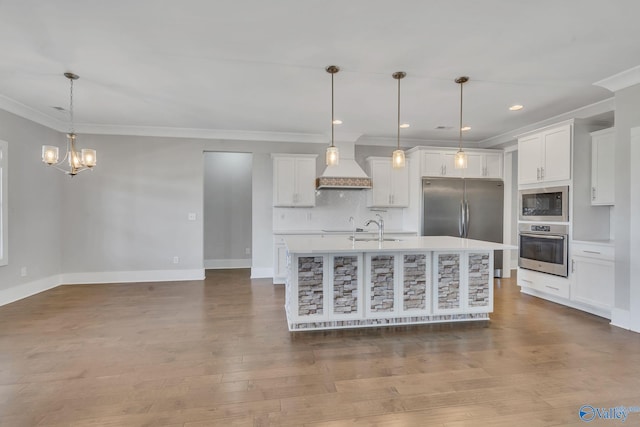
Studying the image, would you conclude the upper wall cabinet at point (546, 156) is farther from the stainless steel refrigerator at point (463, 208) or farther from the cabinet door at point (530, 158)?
the stainless steel refrigerator at point (463, 208)

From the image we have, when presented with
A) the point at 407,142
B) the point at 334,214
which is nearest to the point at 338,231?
the point at 334,214

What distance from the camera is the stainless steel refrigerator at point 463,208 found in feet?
18.6

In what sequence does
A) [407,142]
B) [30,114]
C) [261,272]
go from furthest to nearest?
[407,142]
[261,272]
[30,114]

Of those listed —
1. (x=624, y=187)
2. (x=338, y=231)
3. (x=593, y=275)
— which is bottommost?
(x=593, y=275)

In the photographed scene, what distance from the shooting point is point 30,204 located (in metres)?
4.65

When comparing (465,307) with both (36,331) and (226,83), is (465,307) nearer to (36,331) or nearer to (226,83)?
(226,83)

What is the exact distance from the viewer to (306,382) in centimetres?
231

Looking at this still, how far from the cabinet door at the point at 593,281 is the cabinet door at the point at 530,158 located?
1.24 meters

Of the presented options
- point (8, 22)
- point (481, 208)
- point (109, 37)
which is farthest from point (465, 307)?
point (8, 22)

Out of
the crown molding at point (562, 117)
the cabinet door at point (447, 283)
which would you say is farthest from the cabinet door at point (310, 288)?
the crown molding at point (562, 117)

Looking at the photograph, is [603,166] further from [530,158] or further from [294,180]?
[294,180]

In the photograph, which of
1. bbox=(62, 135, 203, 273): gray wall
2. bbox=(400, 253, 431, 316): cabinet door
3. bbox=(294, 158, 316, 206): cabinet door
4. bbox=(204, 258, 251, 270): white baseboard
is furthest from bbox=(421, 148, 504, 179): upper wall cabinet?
bbox=(204, 258, 251, 270): white baseboard

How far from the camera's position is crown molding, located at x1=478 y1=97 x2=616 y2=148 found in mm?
4051

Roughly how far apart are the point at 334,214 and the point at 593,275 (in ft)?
12.6
